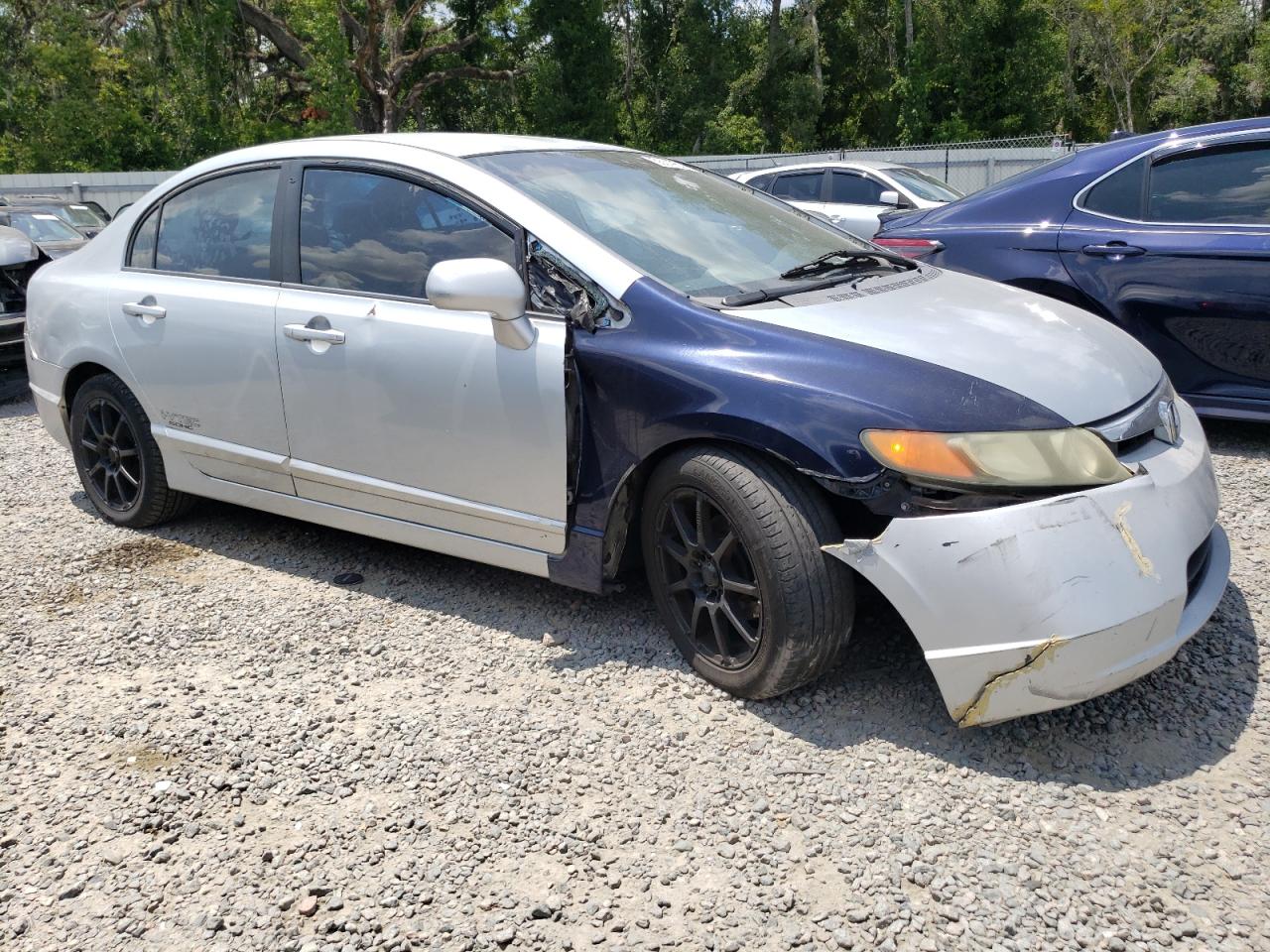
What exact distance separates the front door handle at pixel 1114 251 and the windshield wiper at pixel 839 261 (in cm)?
188

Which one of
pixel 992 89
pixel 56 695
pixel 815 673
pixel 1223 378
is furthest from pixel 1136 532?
pixel 992 89

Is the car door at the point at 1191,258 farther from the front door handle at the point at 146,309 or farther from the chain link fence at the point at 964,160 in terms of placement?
the chain link fence at the point at 964,160

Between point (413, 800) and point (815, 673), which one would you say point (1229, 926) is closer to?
point (815, 673)

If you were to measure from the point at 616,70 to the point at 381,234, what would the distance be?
33.5 meters

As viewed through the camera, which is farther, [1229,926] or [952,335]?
[952,335]

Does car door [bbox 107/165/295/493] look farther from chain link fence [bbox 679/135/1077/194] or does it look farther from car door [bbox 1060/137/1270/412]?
chain link fence [bbox 679/135/1077/194]

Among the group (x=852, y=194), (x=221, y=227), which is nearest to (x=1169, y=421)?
(x=221, y=227)

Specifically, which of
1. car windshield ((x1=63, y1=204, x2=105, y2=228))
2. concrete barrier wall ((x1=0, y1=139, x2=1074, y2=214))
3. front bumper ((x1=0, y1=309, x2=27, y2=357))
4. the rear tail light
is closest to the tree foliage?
concrete barrier wall ((x1=0, y1=139, x2=1074, y2=214))

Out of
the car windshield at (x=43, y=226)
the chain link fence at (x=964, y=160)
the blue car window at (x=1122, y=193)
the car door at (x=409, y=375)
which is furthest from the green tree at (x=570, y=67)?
the car door at (x=409, y=375)

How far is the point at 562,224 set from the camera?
131 inches

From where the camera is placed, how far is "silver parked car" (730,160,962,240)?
35.7 feet

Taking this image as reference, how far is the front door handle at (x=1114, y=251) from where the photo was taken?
515cm

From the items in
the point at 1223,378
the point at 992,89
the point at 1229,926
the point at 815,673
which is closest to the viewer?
the point at 1229,926

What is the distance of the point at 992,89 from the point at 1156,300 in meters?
32.7
